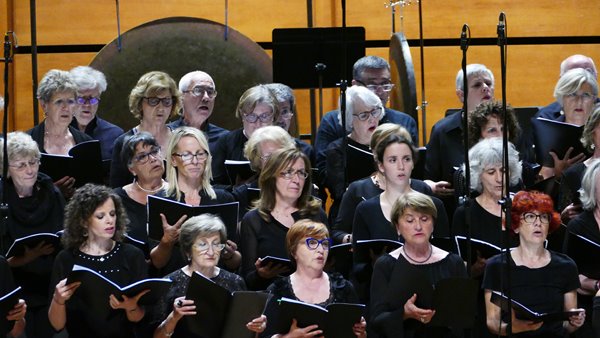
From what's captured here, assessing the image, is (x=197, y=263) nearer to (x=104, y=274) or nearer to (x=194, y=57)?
(x=104, y=274)

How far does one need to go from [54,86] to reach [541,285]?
219 centimetres

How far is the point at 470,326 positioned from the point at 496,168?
796 mm

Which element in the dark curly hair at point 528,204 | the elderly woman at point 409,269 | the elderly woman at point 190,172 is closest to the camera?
the elderly woman at point 409,269

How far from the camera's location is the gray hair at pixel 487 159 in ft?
15.1

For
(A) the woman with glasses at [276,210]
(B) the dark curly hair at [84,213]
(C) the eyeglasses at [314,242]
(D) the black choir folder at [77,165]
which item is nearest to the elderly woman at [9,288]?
(B) the dark curly hair at [84,213]

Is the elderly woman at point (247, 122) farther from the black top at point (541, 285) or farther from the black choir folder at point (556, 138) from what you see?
the black top at point (541, 285)

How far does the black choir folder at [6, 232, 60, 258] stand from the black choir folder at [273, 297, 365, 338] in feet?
2.95

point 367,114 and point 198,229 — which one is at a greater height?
point 367,114

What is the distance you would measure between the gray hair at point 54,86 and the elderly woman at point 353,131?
1146 mm

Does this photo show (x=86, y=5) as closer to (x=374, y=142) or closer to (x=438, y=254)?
(x=374, y=142)

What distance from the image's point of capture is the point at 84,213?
4145mm

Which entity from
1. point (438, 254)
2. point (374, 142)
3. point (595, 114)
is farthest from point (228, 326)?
point (595, 114)

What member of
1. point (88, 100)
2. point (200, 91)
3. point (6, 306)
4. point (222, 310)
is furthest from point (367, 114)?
point (6, 306)

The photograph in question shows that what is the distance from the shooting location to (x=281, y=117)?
530 centimetres
